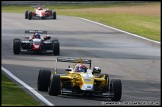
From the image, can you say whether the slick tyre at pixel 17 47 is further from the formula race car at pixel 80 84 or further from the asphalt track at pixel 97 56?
the formula race car at pixel 80 84

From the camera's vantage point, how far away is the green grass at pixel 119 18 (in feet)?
164

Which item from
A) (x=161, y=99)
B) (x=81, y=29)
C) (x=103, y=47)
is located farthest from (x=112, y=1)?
(x=161, y=99)

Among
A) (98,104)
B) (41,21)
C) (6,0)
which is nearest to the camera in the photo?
(98,104)

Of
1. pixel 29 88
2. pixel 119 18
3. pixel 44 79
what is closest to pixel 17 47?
pixel 29 88

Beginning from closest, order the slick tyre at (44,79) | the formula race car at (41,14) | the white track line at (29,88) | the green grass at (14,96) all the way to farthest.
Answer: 1. the green grass at (14,96)
2. the white track line at (29,88)
3. the slick tyre at (44,79)
4. the formula race car at (41,14)

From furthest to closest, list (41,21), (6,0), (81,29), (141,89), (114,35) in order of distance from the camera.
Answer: (6,0) < (41,21) < (81,29) < (114,35) < (141,89)

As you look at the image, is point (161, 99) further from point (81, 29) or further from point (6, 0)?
point (6, 0)

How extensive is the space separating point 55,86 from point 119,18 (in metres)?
41.7

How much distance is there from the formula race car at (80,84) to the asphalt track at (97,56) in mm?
241

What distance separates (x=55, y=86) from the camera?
1964 cm

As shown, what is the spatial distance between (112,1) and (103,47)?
146 ft

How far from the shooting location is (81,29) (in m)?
51.8

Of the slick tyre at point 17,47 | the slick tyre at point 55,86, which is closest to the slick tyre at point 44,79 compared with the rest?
the slick tyre at point 55,86

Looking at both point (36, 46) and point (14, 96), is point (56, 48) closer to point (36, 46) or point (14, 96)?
point (36, 46)
